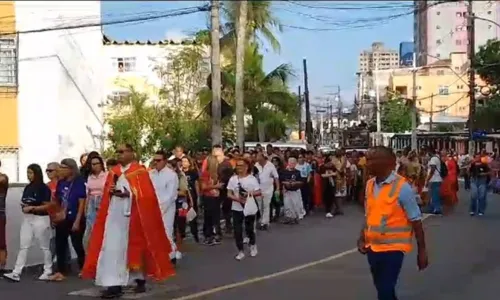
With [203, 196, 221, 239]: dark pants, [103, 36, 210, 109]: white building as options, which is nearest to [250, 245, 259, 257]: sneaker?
[203, 196, 221, 239]: dark pants

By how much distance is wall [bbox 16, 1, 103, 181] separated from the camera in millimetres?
30547

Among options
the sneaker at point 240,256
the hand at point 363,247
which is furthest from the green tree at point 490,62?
the hand at point 363,247

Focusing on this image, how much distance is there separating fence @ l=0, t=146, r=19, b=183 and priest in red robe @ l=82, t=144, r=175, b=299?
66.0 feet

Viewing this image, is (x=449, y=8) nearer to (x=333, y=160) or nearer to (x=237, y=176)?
(x=333, y=160)

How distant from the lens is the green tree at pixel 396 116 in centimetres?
9062

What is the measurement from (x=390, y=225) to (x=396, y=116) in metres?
85.1

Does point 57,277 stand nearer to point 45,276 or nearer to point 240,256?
point 45,276

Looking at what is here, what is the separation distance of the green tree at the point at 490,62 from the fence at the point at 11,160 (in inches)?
1390

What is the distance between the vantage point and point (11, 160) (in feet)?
100

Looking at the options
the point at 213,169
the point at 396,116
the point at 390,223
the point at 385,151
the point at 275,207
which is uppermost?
the point at 396,116

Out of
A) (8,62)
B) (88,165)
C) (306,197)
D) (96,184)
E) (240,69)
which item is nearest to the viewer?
(96,184)

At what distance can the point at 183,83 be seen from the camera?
44781 mm

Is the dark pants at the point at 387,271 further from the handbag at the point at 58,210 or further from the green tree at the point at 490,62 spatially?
the green tree at the point at 490,62

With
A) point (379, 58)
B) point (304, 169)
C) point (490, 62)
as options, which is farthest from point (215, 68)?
point (379, 58)
